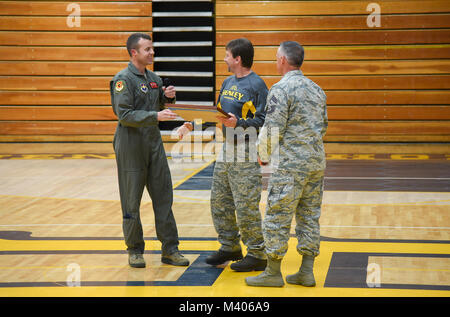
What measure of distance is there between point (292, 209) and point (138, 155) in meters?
1.17

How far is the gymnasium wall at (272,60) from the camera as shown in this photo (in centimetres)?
1065

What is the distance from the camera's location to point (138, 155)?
4.28 meters

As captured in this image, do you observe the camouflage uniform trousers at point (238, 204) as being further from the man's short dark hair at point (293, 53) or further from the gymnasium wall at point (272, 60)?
the gymnasium wall at point (272, 60)

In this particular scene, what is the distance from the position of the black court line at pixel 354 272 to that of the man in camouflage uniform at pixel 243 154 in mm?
496

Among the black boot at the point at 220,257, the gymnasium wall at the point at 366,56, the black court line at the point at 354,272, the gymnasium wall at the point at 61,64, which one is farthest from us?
the gymnasium wall at the point at 61,64

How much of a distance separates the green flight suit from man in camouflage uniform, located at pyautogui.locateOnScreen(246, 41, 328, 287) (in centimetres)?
90

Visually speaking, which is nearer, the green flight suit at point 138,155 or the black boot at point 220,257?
the green flight suit at point 138,155

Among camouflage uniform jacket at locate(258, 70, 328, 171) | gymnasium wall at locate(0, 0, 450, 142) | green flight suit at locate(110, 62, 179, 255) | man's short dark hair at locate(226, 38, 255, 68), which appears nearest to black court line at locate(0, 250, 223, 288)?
green flight suit at locate(110, 62, 179, 255)

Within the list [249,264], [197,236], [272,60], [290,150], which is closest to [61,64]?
[272,60]

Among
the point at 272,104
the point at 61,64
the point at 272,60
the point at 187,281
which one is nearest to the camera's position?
the point at 272,104

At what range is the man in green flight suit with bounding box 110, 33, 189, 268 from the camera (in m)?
4.21

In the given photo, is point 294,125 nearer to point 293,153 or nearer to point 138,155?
point 293,153

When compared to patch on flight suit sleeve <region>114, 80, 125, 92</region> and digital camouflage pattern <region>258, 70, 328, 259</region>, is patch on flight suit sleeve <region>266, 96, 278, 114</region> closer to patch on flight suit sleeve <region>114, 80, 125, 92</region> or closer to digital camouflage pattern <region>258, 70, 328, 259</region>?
digital camouflage pattern <region>258, 70, 328, 259</region>

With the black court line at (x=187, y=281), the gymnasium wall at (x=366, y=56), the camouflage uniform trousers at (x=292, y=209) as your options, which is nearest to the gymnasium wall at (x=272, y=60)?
the gymnasium wall at (x=366, y=56)
